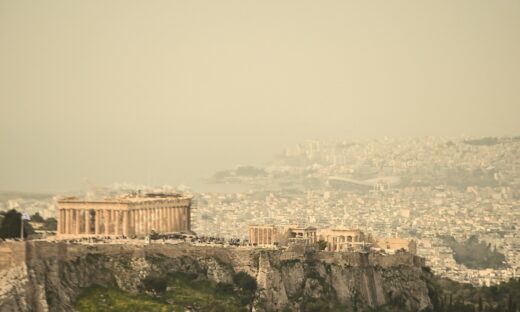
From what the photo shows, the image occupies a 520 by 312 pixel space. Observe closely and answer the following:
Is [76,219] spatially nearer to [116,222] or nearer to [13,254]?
[116,222]

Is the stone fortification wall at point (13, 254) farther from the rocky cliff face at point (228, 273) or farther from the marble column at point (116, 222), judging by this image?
A: the marble column at point (116, 222)

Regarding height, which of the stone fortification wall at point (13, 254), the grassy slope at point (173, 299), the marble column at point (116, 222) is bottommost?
the grassy slope at point (173, 299)

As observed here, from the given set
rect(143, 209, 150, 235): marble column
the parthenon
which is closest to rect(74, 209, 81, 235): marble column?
the parthenon

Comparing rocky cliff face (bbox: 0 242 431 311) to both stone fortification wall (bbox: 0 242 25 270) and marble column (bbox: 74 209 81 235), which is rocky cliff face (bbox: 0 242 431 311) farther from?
marble column (bbox: 74 209 81 235)

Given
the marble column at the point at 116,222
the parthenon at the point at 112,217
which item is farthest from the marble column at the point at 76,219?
the marble column at the point at 116,222

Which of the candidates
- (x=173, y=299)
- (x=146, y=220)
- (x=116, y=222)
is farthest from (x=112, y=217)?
(x=173, y=299)

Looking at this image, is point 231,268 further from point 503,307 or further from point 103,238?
point 503,307
